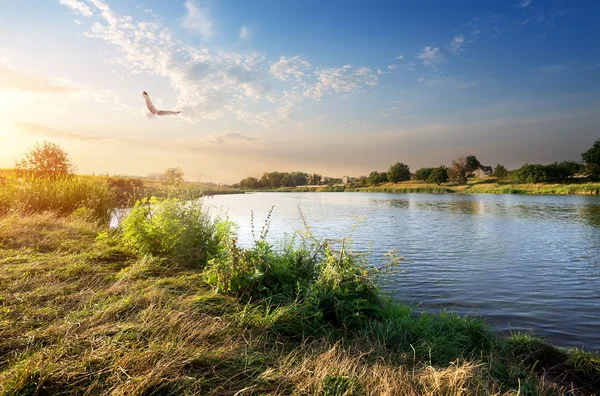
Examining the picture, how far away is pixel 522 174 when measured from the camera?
273 ft

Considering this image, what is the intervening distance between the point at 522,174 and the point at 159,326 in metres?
96.7

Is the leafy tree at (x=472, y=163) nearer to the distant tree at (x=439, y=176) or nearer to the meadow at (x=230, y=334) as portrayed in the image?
the distant tree at (x=439, y=176)

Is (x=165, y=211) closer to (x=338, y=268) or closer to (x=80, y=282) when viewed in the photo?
(x=80, y=282)

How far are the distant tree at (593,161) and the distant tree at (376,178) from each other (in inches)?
2628

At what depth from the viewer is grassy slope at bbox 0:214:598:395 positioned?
275 centimetres

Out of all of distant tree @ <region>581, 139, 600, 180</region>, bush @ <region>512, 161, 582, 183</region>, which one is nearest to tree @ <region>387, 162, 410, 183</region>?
bush @ <region>512, 161, 582, 183</region>

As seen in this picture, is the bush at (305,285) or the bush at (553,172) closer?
the bush at (305,285)

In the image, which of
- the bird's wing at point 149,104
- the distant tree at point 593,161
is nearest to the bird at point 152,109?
the bird's wing at point 149,104

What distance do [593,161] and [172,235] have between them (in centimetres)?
9031

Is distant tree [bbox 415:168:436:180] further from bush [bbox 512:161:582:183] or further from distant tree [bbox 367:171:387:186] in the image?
bush [bbox 512:161:582:183]

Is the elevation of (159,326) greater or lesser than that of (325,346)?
greater

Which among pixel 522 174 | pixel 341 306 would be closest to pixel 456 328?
pixel 341 306

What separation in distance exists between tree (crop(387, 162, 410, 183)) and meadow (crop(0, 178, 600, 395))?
132 metres

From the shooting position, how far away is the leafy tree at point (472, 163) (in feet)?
362
